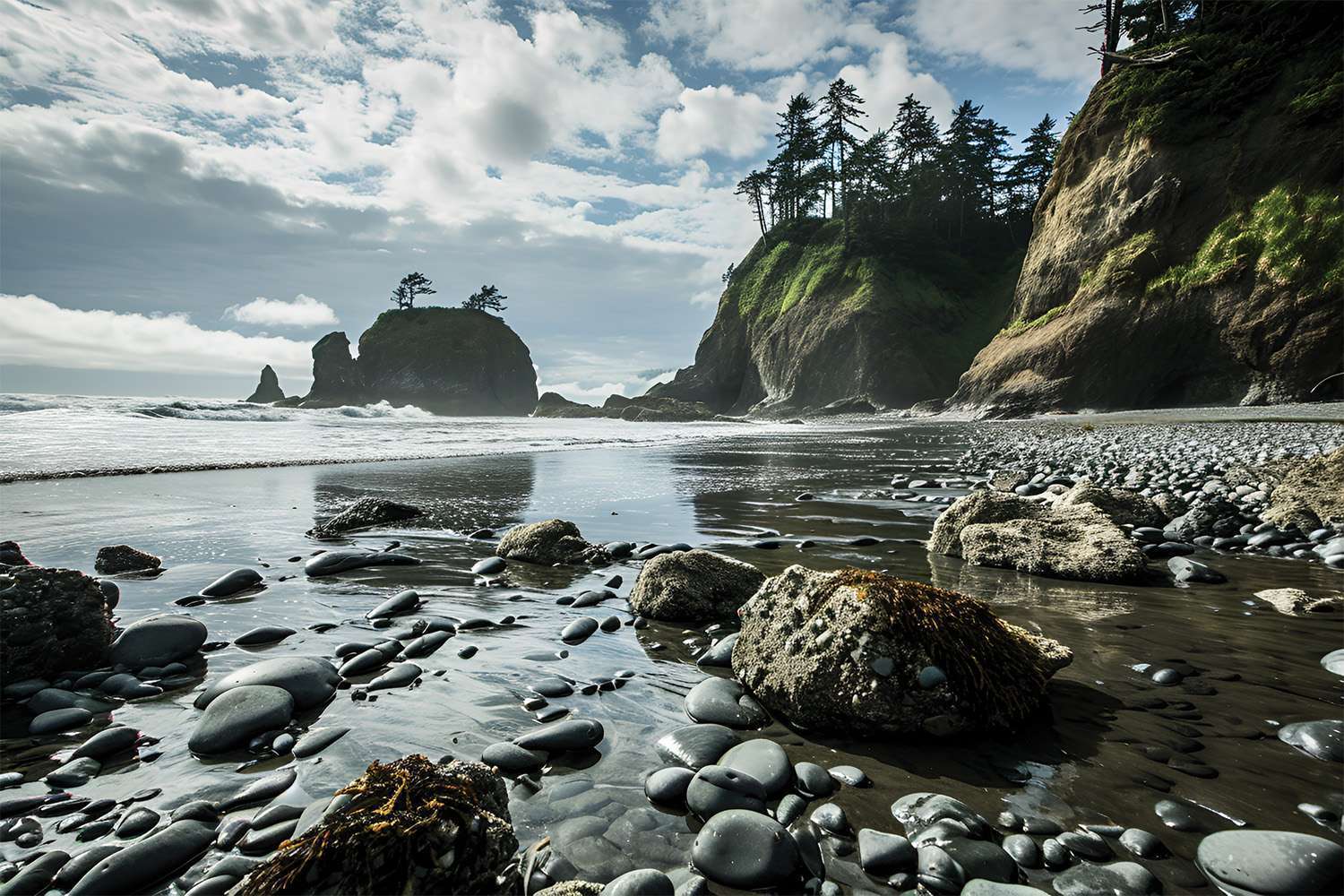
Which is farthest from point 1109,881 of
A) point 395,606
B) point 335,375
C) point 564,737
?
point 335,375

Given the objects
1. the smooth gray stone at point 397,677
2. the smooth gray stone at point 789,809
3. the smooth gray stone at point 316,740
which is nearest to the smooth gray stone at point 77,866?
the smooth gray stone at point 316,740

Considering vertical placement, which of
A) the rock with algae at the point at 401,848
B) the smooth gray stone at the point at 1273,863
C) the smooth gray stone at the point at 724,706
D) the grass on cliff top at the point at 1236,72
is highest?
the grass on cliff top at the point at 1236,72

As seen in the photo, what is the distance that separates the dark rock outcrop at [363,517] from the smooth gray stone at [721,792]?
6089mm

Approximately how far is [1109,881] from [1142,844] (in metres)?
0.23

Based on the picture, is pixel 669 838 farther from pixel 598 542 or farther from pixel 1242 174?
pixel 1242 174

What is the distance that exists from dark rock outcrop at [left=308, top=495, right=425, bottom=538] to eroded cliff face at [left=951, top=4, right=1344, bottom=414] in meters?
29.0

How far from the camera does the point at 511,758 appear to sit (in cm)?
236

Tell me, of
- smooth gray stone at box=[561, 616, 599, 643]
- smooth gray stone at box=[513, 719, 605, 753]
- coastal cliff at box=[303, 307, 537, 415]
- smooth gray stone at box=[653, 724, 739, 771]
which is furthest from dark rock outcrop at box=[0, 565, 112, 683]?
coastal cliff at box=[303, 307, 537, 415]

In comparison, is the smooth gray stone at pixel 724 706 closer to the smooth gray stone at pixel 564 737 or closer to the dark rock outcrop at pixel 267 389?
the smooth gray stone at pixel 564 737

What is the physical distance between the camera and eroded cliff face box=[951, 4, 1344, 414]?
23609 millimetres

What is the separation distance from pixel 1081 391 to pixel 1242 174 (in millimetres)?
10957

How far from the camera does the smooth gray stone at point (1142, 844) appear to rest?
180cm

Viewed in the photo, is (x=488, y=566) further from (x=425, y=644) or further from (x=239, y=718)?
(x=239, y=718)

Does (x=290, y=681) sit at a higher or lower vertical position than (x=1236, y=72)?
lower
